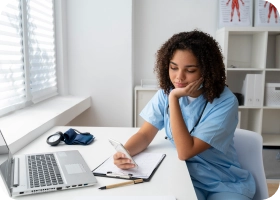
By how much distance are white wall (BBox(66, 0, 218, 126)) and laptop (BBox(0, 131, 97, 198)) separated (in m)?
1.64

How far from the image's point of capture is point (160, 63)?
4.54 feet

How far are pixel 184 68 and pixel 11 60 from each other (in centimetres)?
123

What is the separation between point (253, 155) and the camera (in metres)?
1.29

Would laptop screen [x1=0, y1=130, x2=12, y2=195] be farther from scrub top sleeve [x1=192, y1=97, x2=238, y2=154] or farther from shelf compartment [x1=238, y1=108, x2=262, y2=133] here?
shelf compartment [x1=238, y1=108, x2=262, y2=133]

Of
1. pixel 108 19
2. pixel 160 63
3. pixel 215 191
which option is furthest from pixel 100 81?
pixel 215 191

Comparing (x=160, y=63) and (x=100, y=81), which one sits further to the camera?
(x=100, y=81)

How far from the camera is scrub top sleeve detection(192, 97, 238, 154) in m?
1.16

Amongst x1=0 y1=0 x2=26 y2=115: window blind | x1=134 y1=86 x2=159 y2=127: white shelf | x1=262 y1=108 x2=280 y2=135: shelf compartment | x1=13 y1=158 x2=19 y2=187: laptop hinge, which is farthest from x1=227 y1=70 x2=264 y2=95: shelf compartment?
x1=13 y1=158 x2=19 y2=187: laptop hinge

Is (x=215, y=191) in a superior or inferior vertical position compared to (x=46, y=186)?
inferior

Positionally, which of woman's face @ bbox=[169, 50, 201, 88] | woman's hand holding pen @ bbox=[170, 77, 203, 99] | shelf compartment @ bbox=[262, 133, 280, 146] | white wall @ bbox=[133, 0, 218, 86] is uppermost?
white wall @ bbox=[133, 0, 218, 86]

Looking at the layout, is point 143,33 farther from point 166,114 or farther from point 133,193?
point 133,193

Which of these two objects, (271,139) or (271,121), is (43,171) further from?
(271,121)

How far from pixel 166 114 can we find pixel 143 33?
1.81 meters

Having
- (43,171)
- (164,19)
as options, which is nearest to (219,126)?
(43,171)
